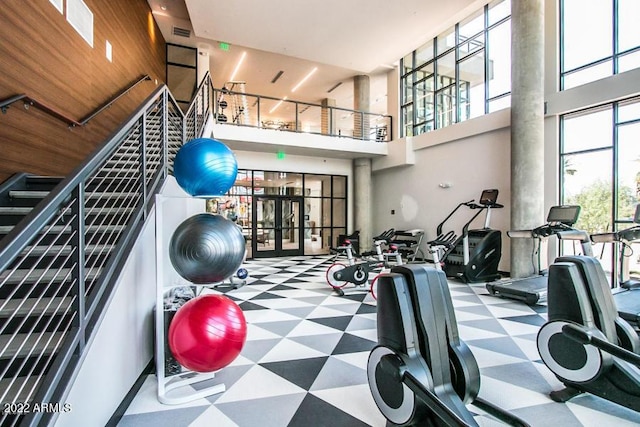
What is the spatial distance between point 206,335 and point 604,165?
7179mm

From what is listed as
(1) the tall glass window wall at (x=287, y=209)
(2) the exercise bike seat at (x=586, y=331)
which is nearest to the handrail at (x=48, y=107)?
(2) the exercise bike seat at (x=586, y=331)

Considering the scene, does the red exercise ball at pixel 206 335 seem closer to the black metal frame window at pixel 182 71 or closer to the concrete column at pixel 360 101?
the black metal frame window at pixel 182 71

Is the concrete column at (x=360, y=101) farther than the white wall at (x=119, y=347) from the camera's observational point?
Yes

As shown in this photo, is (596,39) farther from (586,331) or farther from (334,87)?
(334,87)

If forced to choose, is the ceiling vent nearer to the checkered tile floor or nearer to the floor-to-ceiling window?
the checkered tile floor

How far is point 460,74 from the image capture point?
870cm

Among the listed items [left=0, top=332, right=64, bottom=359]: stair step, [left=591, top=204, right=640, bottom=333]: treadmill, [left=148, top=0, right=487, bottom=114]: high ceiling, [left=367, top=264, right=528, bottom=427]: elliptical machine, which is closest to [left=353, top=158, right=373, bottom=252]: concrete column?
[left=148, top=0, right=487, bottom=114]: high ceiling

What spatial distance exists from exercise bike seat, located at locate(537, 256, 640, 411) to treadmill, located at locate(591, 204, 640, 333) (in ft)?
4.11

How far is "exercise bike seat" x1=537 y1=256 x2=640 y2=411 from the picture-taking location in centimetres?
214

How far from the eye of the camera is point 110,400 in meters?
1.99

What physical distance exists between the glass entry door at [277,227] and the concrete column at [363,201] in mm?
1984

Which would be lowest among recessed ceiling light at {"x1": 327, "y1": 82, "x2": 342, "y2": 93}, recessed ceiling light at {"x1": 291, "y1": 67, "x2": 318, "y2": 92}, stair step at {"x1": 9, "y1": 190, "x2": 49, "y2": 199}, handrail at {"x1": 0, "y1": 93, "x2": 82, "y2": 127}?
stair step at {"x1": 9, "y1": 190, "x2": 49, "y2": 199}

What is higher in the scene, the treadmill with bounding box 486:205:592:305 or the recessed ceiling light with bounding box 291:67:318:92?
the recessed ceiling light with bounding box 291:67:318:92

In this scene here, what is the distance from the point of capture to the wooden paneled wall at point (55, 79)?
10.4 feet
